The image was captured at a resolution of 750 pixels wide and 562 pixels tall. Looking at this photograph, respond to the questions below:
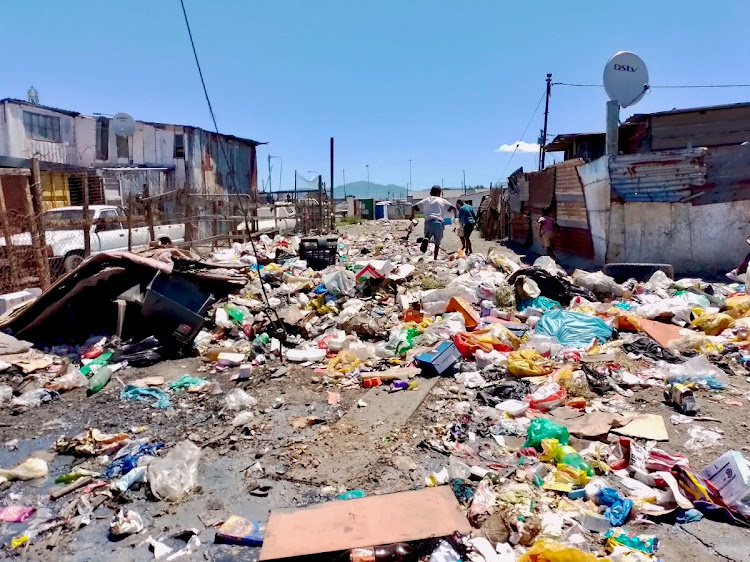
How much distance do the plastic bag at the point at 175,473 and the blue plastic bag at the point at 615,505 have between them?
2.32 metres

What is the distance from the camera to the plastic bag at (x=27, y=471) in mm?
3338

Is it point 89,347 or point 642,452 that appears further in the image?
point 89,347

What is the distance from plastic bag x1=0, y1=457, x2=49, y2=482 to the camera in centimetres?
334

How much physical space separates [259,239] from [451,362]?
1013 cm

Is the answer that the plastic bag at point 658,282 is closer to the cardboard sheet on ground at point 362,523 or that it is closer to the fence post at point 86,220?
the cardboard sheet on ground at point 362,523

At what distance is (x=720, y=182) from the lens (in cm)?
960

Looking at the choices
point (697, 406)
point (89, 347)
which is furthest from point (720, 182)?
point (89, 347)

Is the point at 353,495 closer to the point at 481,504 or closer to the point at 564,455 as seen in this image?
the point at 481,504

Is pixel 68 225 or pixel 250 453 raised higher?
pixel 68 225

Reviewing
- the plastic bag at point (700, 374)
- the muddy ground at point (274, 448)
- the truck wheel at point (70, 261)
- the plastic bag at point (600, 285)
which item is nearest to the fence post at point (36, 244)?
the truck wheel at point (70, 261)

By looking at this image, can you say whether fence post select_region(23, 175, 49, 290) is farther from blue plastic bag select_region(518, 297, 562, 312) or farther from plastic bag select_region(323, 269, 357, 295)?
blue plastic bag select_region(518, 297, 562, 312)

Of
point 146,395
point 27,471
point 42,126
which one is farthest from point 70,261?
point 42,126

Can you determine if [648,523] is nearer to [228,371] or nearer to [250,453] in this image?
[250,453]

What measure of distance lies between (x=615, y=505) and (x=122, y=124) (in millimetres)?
22173
